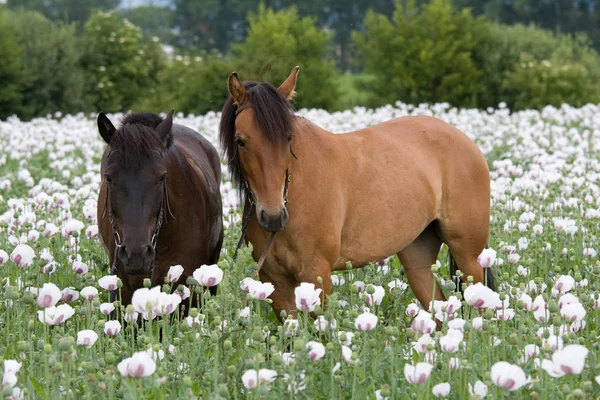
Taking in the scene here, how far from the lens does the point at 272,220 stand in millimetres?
5453

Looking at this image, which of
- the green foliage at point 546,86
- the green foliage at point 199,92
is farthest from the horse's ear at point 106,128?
the green foliage at point 546,86

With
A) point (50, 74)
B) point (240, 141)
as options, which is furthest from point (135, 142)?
point (50, 74)

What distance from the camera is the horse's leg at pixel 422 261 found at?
23.8 feet

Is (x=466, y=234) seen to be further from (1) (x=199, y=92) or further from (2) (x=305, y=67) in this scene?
(2) (x=305, y=67)

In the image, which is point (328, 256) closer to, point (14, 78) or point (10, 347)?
point (10, 347)

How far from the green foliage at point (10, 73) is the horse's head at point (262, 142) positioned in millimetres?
20994

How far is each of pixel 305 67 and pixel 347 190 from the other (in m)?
22.5

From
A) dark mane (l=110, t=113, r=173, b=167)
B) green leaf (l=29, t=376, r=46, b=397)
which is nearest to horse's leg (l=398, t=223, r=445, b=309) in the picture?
dark mane (l=110, t=113, r=173, b=167)

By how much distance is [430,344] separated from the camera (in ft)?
13.9

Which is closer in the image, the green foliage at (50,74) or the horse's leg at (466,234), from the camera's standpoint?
the horse's leg at (466,234)

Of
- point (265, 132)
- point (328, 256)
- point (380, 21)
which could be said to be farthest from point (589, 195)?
point (380, 21)

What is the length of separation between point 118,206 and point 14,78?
71.4 feet

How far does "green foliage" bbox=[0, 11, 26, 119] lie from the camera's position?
25.3 metres

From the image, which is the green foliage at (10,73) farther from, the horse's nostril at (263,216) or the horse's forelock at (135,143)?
the horse's nostril at (263,216)
